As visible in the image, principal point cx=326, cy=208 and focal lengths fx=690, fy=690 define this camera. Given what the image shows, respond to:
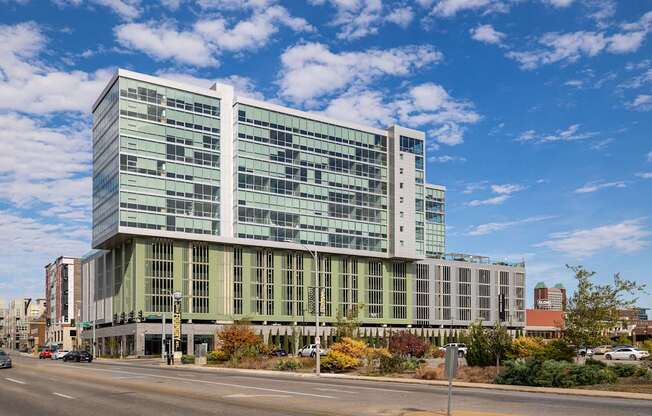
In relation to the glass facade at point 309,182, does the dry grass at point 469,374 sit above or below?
below

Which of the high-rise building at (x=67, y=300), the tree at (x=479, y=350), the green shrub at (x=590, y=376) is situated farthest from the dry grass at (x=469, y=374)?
the high-rise building at (x=67, y=300)

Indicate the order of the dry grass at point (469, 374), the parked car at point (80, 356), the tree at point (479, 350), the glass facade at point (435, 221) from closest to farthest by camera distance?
the dry grass at point (469, 374)
the tree at point (479, 350)
the parked car at point (80, 356)
the glass facade at point (435, 221)

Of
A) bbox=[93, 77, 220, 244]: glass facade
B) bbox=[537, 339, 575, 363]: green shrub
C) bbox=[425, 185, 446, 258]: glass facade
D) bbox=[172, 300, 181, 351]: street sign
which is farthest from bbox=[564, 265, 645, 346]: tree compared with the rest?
bbox=[425, 185, 446, 258]: glass facade

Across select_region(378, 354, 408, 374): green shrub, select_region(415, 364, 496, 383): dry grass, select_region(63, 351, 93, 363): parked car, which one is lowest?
select_region(63, 351, 93, 363): parked car

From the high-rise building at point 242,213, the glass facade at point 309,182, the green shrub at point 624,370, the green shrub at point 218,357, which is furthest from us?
the glass facade at point 309,182

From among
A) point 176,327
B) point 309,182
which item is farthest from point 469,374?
point 309,182

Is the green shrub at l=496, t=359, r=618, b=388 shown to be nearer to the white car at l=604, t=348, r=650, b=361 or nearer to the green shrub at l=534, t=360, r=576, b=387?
the green shrub at l=534, t=360, r=576, b=387

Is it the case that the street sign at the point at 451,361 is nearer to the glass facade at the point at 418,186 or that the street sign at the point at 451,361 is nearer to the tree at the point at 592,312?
the tree at the point at 592,312

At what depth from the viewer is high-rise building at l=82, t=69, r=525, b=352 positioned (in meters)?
101

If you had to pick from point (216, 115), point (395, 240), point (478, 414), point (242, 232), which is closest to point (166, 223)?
point (242, 232)

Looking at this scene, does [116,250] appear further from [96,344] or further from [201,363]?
[201,363]

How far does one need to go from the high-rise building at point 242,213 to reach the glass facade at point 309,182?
0.68ft

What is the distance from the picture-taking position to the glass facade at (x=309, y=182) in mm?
108125

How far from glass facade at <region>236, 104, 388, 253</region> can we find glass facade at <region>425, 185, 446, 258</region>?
37.9 meters
